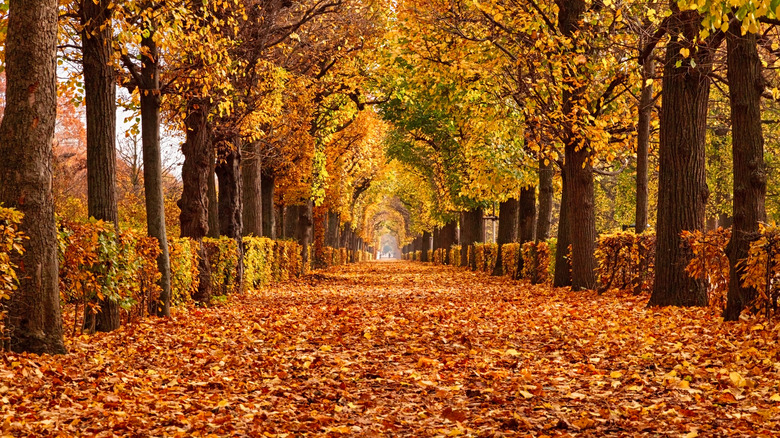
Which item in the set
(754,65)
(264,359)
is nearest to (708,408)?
(264,359)

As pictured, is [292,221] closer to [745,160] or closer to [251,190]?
[251,190]

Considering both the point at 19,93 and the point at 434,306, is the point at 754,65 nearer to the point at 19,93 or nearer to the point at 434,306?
the point at 434,306

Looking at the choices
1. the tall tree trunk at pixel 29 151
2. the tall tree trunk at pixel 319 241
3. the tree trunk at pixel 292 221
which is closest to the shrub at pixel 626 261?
the tall tree trunk at pixel 29 151

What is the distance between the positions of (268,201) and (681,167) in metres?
17.8

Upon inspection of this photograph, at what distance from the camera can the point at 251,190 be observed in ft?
74.1

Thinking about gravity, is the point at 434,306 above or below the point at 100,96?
below

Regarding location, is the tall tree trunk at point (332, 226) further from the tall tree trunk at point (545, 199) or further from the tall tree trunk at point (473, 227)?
the tall tree trunk at point (545, 199)

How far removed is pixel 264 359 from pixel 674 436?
17.0ft

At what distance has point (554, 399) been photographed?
6234 mm

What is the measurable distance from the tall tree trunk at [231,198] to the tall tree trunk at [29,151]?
33.0 feet

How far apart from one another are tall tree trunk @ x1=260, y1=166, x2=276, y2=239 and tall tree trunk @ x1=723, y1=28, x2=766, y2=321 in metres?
18.9

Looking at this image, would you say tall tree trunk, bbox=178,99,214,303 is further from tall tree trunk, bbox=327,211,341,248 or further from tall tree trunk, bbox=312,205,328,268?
tall tree trunk, bbox=327,211,341,248

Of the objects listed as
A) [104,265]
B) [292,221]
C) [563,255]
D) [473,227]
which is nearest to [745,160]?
[104,265]

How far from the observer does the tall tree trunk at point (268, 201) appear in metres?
27.0
